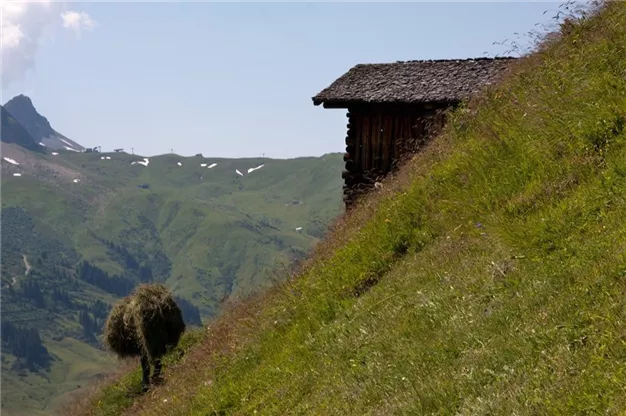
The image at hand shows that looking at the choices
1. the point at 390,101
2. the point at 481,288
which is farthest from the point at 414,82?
the point at 481,288

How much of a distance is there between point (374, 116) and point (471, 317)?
58.8 feet

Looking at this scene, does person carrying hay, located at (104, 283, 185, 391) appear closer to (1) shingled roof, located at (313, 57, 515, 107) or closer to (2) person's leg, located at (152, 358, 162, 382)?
(2) person's leg, located at (152, 358, 162, 382)

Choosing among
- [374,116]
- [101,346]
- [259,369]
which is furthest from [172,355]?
[259,369]

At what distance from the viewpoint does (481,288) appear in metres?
7.42

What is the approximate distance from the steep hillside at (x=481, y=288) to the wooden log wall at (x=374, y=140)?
826 cm

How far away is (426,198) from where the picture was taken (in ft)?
39.0

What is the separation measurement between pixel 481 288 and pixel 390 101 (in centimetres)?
1621

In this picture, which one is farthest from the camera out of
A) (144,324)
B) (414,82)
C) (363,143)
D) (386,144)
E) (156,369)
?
(363,143)

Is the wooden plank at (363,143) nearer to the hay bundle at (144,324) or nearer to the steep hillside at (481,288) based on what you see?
the hay bundle at (144,324)

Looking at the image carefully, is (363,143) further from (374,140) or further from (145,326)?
(145,326)

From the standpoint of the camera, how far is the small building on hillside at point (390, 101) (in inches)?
900

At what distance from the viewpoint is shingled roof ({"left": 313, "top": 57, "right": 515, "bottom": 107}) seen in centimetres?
2261

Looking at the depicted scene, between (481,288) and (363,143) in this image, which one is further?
(363,143)

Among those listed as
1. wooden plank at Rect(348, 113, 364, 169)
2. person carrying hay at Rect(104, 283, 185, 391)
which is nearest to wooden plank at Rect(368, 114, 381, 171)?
wooden plank at Rect(348, 113, 364, 169)
